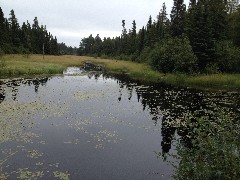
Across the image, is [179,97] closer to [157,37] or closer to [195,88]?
[195,88]

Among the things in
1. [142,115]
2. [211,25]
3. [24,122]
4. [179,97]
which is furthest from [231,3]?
[24,122]

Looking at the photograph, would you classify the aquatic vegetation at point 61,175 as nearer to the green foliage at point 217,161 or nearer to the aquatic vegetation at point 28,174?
the aquatic vegetation at point 28,174

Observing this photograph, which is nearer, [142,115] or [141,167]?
[141,167]

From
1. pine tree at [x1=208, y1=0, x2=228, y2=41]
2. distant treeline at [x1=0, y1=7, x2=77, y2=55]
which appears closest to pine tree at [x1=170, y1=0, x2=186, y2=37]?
pine tree at [x1=208, y1=0, x2=228, y2=41]

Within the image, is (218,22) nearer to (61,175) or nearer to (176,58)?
(176,58)

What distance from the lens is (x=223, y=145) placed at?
859cm

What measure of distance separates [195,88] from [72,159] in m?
28.2

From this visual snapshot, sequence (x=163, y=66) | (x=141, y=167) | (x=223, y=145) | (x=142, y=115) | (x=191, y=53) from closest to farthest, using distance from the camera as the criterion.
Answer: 1. (x=223, y=145)
2. (x=141, y=167)
3. (x=142, y=115)
4. (x=191, y=53)
5. (x=163, y=66)

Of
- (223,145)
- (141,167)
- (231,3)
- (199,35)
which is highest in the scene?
(231,3)

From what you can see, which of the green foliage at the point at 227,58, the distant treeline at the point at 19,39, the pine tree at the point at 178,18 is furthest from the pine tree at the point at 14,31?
the green foliage at the point at 227,58

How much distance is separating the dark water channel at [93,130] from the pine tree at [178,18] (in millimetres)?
27588

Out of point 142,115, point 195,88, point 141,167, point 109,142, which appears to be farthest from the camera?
point 195,88

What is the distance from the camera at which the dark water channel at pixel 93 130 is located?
1325cm

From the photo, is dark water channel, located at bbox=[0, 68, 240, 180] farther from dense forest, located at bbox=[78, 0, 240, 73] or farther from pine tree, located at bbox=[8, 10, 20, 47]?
pine tree, located at bbox=[8, 10, 20, 47]
